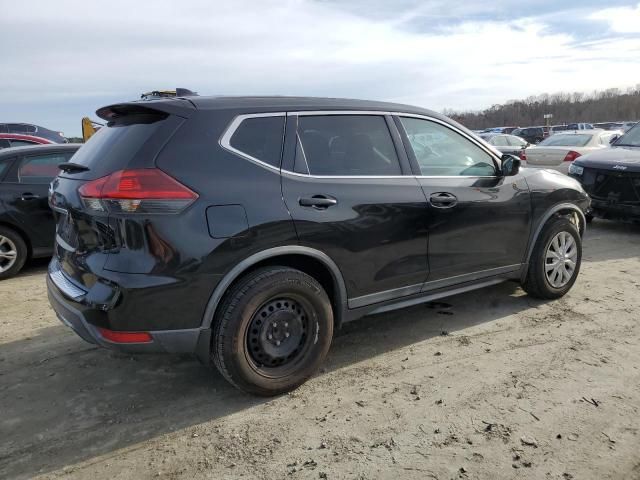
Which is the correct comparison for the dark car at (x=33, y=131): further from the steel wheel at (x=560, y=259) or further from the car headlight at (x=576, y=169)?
the steel wheel at (x=560, y=259)

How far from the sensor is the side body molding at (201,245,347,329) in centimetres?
293

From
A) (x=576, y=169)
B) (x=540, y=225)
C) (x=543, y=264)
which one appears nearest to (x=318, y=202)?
(x=540, y=225)

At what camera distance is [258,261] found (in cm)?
303

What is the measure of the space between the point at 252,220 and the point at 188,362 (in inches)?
55.4

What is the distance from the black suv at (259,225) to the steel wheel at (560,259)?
34.8 inches

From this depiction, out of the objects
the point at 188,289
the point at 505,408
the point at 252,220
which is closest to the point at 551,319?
the point at 505,408

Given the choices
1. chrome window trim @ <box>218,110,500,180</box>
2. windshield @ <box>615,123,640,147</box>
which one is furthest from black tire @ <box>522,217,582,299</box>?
windshield @ <box>615,123,640,147</box>

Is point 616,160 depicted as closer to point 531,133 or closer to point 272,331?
point 272,331

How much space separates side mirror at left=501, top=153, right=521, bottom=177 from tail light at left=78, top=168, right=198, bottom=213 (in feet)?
8.67

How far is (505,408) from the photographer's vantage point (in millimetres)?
3047

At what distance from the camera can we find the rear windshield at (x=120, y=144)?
290 centimetres

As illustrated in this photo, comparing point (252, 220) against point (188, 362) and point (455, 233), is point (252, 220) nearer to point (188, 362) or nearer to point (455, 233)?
point (188, 362)

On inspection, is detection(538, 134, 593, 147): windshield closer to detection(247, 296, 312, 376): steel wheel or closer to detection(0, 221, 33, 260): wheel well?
detection(247, 296, 312, 376): steel wheel

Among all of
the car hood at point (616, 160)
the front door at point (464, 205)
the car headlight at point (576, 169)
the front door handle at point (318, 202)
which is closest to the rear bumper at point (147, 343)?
the front door handle at point (318, 202)
